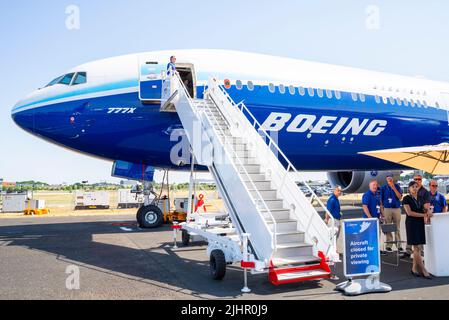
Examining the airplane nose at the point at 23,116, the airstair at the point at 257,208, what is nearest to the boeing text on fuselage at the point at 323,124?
the airstair at the point at 257,208

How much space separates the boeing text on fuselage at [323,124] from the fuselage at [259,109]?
37mm

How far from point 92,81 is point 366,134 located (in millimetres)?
10722

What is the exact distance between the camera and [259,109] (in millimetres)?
12719

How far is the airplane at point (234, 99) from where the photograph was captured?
1180 centimetres

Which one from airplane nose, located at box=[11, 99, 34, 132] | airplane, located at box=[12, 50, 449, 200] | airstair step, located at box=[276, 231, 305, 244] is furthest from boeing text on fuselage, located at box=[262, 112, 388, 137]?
airplane nose, located at box=[11, 99, 34, 132]

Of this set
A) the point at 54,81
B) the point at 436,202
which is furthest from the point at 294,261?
the point at 54,81

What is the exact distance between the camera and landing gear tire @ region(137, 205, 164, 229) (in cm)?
1333

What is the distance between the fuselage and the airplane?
0.03 metres

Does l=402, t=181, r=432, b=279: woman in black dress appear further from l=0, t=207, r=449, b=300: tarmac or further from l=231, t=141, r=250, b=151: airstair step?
l=231, t=141, r=250, b=151: airstair step

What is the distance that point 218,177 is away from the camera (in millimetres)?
8070

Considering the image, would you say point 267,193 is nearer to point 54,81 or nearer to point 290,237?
point 290,237

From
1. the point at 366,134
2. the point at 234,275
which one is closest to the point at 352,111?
the point at 366,134

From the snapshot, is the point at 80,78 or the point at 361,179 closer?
the point at 80,78

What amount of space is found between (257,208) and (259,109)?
6.74 m
